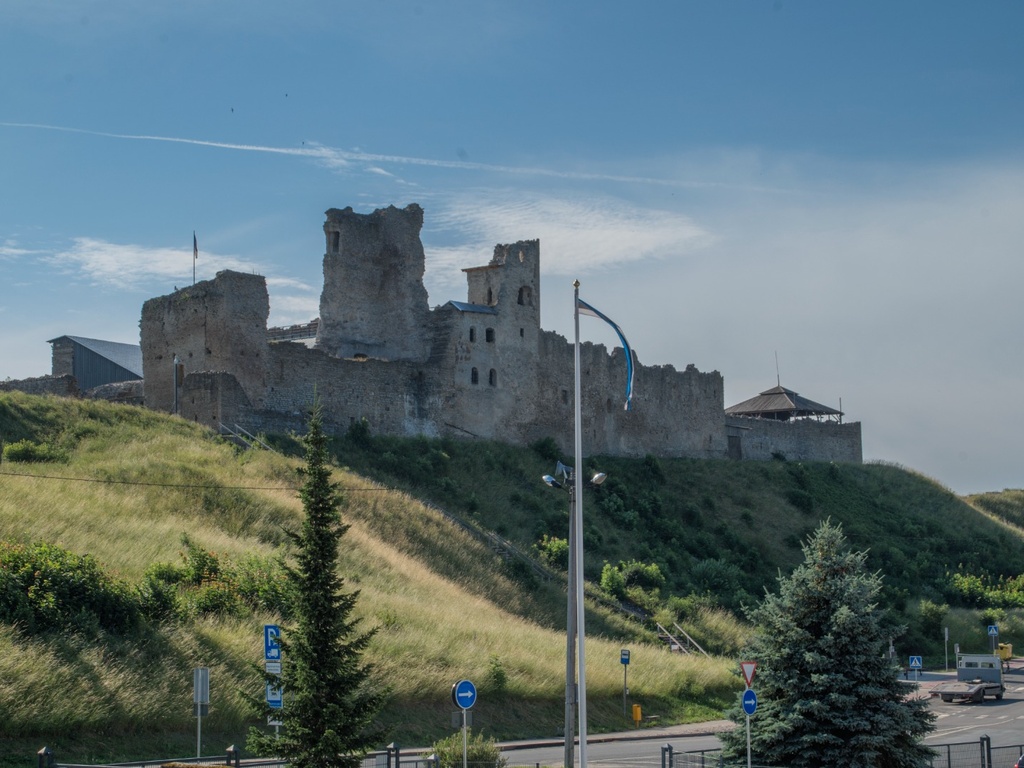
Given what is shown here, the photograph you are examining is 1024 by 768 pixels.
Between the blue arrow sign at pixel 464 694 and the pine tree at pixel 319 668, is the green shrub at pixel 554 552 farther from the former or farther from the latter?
the pine tree at pixel 319 668

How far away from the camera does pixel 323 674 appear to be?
19.6 metres

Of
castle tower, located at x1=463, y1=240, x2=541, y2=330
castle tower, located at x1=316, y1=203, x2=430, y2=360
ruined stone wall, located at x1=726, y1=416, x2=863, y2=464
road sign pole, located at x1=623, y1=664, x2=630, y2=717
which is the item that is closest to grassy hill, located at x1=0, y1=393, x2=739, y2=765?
road sign pole, located at x1=623, y1=664, x2=630, y2=717

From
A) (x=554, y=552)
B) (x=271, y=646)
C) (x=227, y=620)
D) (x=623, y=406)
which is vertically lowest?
(x=271, y=646)

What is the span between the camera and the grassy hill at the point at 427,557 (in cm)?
2692

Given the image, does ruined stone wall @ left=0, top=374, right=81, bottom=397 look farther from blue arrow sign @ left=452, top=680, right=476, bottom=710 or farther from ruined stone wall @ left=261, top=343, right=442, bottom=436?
blue arrow sign @ left=452, top=680, right=476, bottom=710

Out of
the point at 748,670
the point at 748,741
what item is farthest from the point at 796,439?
the point at 748,741

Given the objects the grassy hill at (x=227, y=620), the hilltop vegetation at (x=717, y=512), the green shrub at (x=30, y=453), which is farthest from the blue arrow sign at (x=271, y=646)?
the hilltop vegetation at (x=717, y=512)

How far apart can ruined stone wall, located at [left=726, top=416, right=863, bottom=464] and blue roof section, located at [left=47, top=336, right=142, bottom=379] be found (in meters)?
32.0

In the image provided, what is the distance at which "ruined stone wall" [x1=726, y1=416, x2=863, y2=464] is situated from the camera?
76.1m

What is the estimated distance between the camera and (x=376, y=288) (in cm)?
5966

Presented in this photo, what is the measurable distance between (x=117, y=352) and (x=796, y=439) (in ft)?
126

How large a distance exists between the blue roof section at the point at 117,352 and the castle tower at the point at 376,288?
13.1 metres

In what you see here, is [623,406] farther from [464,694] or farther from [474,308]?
[464,694]

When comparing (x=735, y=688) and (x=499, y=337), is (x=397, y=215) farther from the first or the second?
(x=735, y=688)
